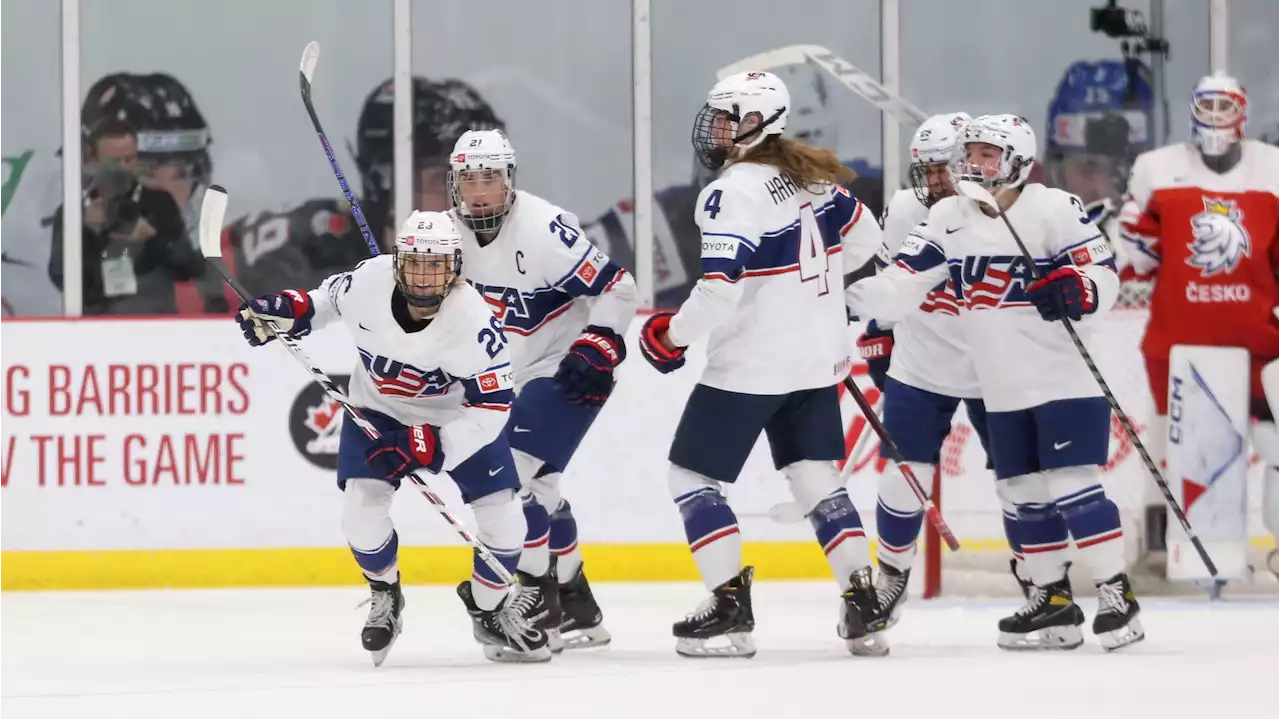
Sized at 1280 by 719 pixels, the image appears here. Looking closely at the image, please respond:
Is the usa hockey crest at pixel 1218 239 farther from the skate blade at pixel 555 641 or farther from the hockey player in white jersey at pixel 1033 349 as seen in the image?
the skate blade at pixel 555 641

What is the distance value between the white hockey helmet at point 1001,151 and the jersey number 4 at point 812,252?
42 cm

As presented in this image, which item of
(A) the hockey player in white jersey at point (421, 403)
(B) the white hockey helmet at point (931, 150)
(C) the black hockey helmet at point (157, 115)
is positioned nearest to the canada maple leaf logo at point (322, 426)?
(C) the black hockey helmet at point (157, 115)

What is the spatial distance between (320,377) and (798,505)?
1107 millimetres

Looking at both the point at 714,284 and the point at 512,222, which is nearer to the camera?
the point at 714,284

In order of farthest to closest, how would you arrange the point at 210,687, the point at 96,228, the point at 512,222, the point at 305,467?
the point at 96,228, the point at 305,467, the point at 512,222, the point at 210,687

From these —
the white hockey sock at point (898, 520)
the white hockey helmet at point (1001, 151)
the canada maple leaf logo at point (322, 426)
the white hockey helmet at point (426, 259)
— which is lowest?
the white hockey sock at point (898, 520)

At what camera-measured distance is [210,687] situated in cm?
412

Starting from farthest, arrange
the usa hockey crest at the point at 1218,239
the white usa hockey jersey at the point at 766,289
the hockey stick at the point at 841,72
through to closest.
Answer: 1. the hockey stick at the point at 841,72
2. the usa hockey crest at the point at 1218,239
3. the white usa hockey jersey at the point at 766,289

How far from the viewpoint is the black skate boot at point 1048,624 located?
15.8 feet

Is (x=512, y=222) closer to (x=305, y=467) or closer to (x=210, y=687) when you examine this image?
(x=210, y=687)

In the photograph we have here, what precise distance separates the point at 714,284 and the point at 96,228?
375 centimetres

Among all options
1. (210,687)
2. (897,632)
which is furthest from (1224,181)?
(210,687)

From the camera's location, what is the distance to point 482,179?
4.77 m

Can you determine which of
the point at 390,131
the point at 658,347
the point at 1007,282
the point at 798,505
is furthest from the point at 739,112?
the point at 390,131
